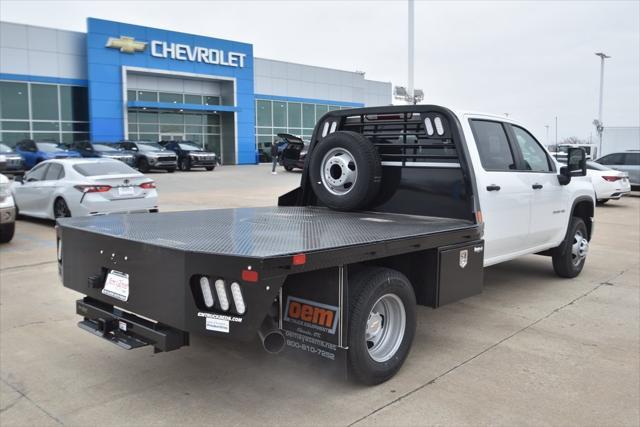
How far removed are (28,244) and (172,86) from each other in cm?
2937

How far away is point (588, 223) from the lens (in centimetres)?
754

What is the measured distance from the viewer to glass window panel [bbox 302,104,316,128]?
45.4 m

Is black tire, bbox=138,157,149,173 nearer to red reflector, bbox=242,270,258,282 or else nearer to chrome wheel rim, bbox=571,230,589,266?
chrome wheel rim, bbox=571,230,589,266

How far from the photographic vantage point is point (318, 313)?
11.8ft

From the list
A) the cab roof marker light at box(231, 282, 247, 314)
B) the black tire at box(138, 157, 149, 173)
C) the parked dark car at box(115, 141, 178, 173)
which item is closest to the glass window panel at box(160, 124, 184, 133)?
the parked dark car at box(115, 141, 178, 173)

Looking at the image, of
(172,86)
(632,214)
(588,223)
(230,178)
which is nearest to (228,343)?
(588,223)

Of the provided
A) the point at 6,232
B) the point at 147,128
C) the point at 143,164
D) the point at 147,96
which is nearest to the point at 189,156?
the point at 143,164

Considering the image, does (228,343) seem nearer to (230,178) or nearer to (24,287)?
(24,287)

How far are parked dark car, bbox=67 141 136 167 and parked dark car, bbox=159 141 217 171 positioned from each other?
11.3 feet

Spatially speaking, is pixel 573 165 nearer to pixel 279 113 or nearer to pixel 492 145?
→ pixel 492 145

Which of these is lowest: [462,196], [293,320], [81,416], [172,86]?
[81,416]

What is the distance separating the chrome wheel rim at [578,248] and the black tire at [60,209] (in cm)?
882

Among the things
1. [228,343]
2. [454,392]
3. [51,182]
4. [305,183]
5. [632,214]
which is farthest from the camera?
[632,214]

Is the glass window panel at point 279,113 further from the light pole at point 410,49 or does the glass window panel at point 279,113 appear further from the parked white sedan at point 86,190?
the parked white sedan at point 86,190
